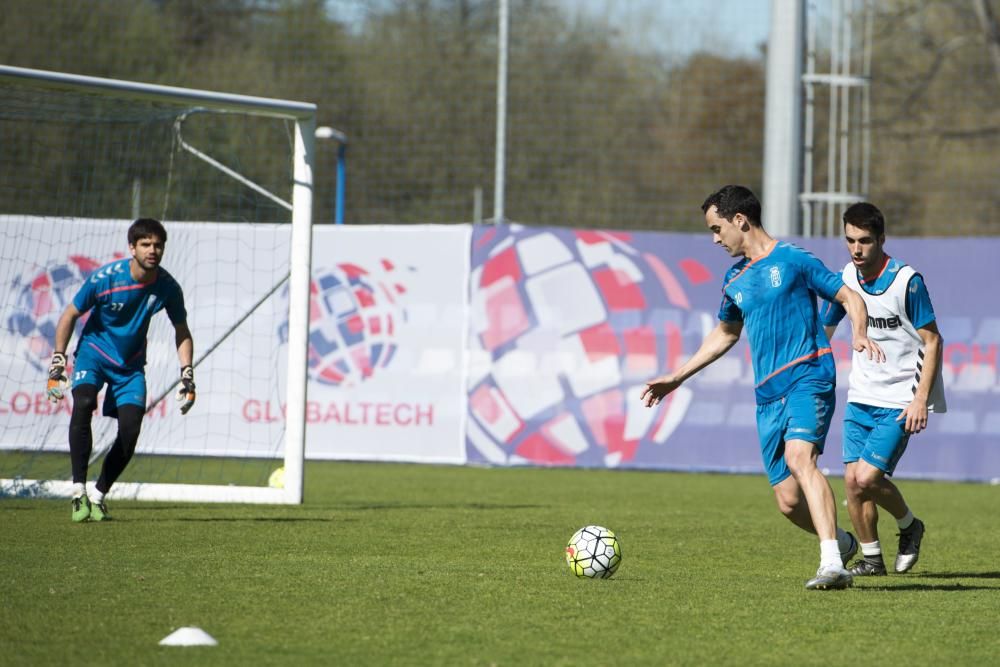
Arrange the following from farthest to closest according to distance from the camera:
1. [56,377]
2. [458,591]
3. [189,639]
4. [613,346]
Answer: [613,346]
[56,377]
[458,591]
[189,639]

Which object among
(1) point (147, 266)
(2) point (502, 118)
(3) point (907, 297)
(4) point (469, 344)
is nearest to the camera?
(3) point (907, 297)

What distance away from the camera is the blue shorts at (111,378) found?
11.0 meters

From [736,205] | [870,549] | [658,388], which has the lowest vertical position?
[870,549]

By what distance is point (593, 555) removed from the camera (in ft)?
26.2

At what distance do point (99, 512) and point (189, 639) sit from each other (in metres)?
5.34

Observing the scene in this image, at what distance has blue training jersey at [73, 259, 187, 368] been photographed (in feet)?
36.2

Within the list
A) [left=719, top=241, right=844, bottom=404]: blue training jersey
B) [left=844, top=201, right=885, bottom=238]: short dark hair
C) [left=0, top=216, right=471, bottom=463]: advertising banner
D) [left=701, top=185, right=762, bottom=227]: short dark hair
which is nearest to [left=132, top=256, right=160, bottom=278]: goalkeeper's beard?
[left=701, top=185, right=762, bottom=227]: short dark hair

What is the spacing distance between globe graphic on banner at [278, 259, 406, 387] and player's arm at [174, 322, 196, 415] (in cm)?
687

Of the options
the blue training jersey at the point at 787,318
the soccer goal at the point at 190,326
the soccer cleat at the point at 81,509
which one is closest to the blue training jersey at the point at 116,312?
the soccer cleat at the point at 81,509

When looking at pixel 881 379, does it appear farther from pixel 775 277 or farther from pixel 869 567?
pixel 775 277

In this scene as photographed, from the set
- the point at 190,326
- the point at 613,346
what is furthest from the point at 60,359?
the point at 613,346

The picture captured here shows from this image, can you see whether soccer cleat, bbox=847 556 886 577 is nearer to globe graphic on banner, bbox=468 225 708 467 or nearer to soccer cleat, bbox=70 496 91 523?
soccer cleat, bbox=70 496 91 523

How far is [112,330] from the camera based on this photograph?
11078mm

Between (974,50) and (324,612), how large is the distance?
84.6 feet
